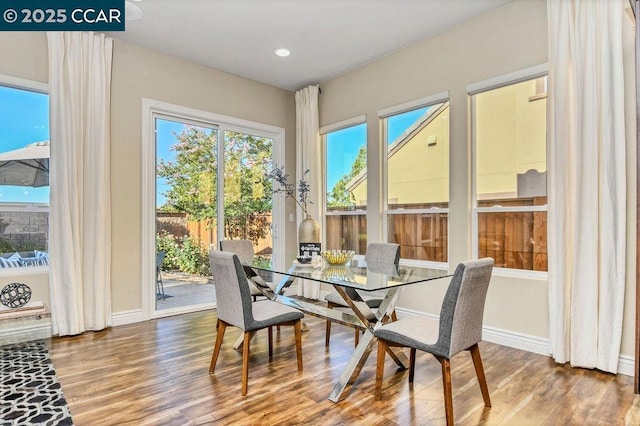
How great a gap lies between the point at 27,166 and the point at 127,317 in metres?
1.75

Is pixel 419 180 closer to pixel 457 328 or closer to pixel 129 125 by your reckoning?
pixel 457 328

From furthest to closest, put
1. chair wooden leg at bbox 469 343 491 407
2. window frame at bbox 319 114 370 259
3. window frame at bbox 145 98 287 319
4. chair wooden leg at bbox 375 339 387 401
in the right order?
window frame at bbox 319 114 370 259, window frame at bbox 145 98 287 319, chair wooden leg at bbox 375 339 387 401, chair wooden leg at bbox 469 343 491 407

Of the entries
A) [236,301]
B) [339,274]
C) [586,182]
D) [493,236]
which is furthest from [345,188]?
[236,301]

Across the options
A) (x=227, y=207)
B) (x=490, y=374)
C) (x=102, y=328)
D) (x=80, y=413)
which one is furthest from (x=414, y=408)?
(x=227, y=207)

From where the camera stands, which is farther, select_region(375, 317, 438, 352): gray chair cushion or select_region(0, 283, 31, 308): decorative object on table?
select_region(0, 283, 31, 308): decorative object on table

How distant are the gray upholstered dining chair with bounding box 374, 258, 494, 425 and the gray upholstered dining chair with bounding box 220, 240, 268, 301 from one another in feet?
5.04

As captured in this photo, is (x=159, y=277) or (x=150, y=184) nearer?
(x=150, y=184)

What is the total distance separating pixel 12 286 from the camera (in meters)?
3.22

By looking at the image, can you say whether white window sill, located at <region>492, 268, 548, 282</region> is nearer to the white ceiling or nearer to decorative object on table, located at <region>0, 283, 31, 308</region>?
the white ceiling

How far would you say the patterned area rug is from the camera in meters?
2.03

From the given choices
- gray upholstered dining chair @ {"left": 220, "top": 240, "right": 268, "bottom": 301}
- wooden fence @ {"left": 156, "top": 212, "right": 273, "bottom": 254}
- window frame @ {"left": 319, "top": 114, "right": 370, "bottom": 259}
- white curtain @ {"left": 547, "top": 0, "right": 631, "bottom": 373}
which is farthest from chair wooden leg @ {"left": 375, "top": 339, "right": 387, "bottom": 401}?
wooden fence @ {"left": 156, "top": 212, "right": 273, "bottom": 254}

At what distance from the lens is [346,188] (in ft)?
16.3

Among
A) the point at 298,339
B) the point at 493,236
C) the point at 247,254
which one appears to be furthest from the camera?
the point at 247,254

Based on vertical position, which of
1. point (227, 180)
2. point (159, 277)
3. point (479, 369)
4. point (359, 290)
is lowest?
point (479, 369)
